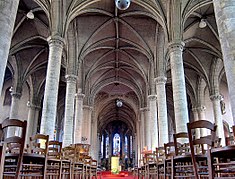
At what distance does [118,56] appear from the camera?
68.2 feet

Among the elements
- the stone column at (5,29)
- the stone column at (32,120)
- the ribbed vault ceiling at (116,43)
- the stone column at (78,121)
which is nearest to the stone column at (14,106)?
the ribbed vault ceiling at (116,43)

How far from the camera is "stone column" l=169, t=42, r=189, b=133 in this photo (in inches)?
397

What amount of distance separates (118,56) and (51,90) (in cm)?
1152

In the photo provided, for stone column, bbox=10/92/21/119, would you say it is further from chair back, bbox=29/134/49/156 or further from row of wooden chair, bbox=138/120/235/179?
row of wooden chair, bbox=138/120/235/179

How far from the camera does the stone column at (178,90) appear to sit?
10.1 m

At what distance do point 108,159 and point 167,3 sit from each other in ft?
110

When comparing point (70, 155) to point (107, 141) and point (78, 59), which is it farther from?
point (107, 141)

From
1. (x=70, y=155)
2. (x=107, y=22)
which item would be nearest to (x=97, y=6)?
(x=107, y=22)

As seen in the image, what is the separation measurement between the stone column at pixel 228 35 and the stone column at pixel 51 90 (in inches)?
276

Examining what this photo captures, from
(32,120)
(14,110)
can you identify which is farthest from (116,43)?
(32,120)

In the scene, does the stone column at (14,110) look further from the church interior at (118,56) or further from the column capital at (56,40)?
the column capital at (56,40)

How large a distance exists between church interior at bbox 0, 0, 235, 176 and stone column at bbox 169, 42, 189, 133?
0.14ft

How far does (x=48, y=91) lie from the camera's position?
1003 centimetres

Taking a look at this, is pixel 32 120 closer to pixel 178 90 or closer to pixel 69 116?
pixel 69 116
